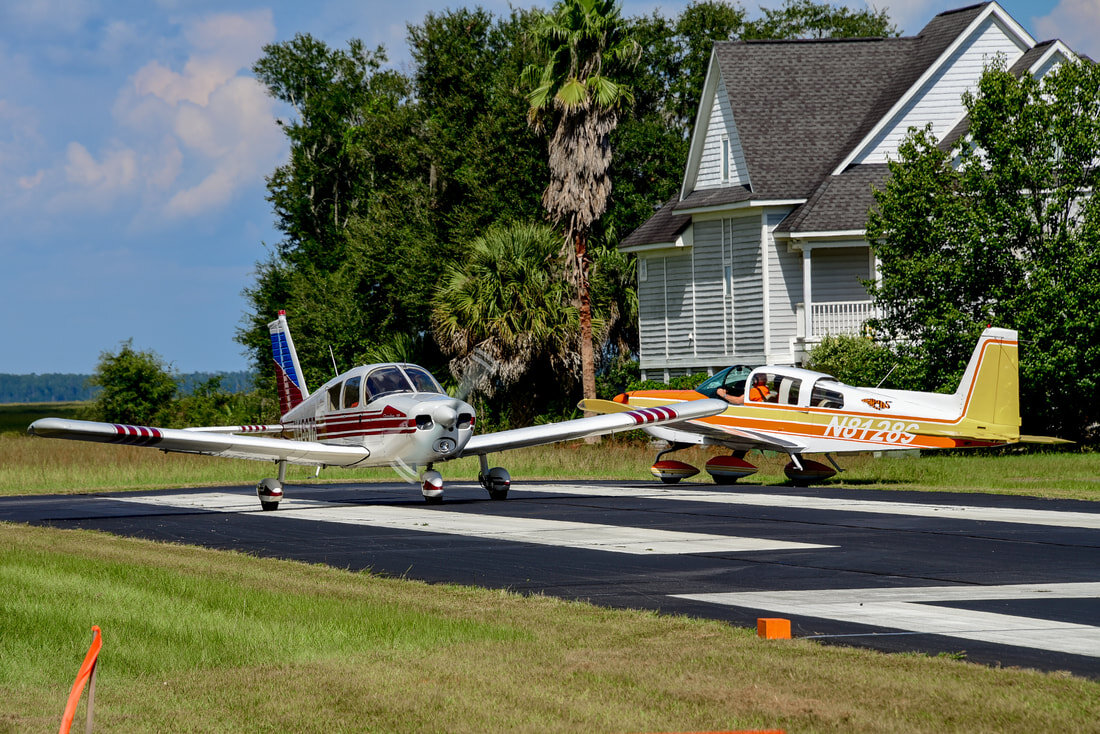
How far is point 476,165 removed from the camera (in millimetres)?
56750

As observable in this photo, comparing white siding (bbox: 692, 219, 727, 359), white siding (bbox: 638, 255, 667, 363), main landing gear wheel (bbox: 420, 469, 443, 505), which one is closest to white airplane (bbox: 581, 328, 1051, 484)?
main landing gear wheel (bbox: 420, 469, 443, 505)

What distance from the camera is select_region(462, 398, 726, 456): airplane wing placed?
73.0 ft

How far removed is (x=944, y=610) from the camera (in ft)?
34.1

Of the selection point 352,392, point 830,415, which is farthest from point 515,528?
point 830,415

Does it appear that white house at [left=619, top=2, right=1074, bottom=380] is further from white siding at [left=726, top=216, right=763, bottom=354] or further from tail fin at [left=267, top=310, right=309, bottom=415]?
tail fin at [left=267, top=310, right=309, bottom=415]

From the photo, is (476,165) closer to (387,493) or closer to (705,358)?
(705,358)

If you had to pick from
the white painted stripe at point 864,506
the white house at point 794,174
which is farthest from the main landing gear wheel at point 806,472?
the white house at point 794,174

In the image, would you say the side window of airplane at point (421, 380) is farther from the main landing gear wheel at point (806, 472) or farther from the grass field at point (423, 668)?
the grass field at point (423, 668)

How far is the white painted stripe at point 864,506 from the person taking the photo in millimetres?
18031

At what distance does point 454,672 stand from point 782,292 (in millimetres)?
32680

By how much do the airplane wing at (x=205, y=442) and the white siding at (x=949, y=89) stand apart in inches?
885

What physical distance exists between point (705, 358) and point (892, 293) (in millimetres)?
10747

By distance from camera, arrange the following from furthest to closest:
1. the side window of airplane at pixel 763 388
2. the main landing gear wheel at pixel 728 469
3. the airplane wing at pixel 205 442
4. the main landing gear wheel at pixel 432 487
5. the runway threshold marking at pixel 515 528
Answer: the main landing gear wheel at pixel 728 469 < the side window of airplane at pixel 763 388 < the main landing gear wheel at pixel 432 487 < the airplane wing at pixel 205 442 < the runway threshold marking at pixel 515 528

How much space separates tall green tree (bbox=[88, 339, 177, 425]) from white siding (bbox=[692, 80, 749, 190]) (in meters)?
26.7
